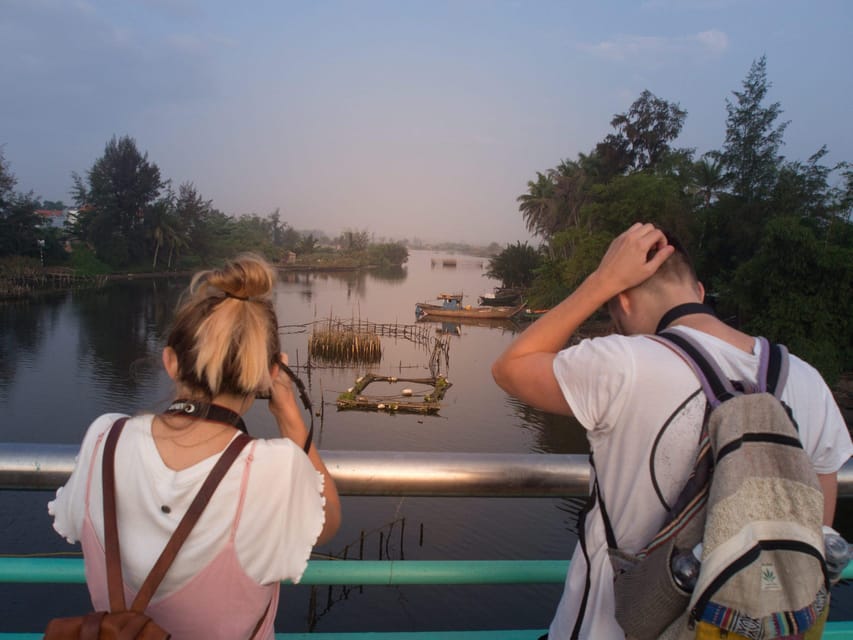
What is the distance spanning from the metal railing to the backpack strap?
0.39m

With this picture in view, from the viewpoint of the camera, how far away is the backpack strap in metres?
0.85

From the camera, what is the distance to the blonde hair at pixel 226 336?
945 mm

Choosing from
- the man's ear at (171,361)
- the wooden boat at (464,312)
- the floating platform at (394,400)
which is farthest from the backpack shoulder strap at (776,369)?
the wooden boat at (464,312)

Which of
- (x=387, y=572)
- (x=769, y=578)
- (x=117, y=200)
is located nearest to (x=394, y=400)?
(x=387, y=572)

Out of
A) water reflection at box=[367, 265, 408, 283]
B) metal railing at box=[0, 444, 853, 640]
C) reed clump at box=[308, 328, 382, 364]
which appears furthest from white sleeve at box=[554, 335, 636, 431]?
water reflection at box=[367, 265, 408, 283]

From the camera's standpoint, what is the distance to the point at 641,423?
903 millimetres

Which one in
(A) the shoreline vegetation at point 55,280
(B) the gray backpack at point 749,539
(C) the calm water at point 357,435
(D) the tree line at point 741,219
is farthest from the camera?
(A) the shoreline vegetation at point 55,280

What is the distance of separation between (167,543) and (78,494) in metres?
0.17

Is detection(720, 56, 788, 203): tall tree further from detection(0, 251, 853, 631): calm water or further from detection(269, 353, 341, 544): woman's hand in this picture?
detection(269, 353, 341, 544): woman's hand

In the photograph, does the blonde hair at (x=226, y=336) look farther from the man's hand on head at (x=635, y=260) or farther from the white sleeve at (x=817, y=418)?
the white sleeve at (x=817, y=418)

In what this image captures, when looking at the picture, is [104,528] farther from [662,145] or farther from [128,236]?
[128,236]

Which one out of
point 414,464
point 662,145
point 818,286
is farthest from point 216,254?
point 414,464

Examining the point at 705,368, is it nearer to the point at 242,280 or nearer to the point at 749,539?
the point at 749,539

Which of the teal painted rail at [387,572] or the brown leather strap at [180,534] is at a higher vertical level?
the brown leather strap at [180,534]
